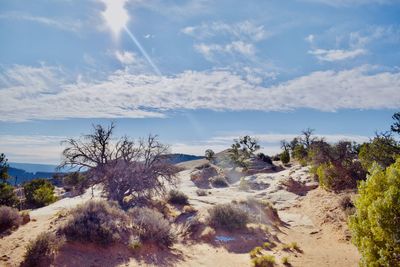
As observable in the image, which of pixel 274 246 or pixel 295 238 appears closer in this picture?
pixel 274 246

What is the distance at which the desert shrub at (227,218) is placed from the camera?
15.7 metres

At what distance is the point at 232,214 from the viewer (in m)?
16.2

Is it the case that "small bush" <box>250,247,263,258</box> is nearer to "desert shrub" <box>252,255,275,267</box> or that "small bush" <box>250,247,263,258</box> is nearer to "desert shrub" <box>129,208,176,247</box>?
"desert shrub" <box>252,255,275,267</box>

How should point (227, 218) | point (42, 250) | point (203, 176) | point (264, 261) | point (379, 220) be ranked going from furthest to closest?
1. point (203, 176)
2. point (227, 218)
3. point (264, 261)
4. point (42, 250)
5. point (379, 220)

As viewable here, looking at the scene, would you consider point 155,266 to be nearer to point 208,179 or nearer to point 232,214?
point 232,214

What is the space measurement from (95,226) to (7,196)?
65.9ft

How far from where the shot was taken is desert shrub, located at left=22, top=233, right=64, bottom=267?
9.16m

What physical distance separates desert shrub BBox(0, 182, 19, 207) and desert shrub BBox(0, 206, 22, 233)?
15479 mm

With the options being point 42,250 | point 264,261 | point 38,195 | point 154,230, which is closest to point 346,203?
point 264,261

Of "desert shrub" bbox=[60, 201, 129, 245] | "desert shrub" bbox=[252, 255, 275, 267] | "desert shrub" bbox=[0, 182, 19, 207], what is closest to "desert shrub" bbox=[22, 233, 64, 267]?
"desert shrub" bbox=[60, 201, 129, 245]

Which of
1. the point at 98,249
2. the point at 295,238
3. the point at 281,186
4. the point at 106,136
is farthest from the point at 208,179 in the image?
the point at 98,249

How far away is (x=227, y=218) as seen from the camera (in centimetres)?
1591

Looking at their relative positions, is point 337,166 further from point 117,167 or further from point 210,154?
point 210,154

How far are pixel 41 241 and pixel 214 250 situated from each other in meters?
7.42
